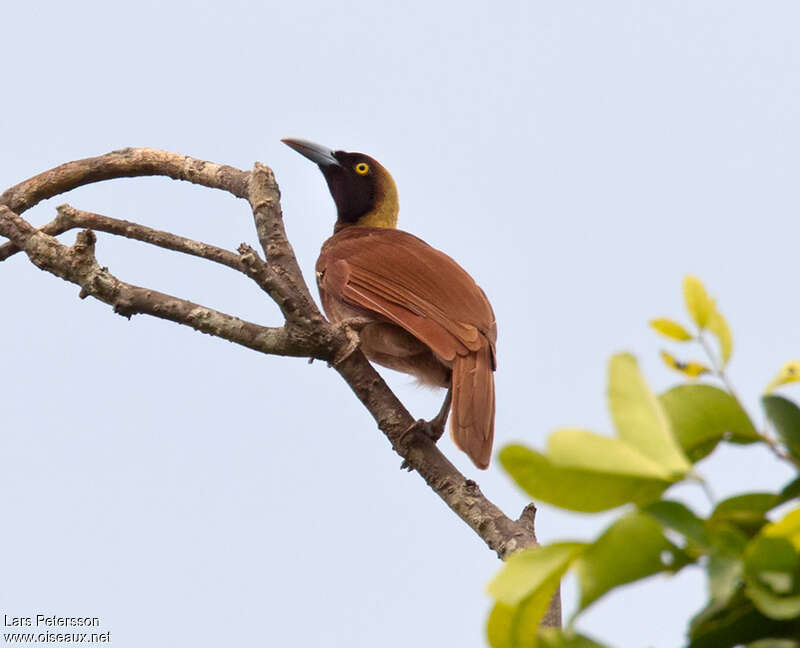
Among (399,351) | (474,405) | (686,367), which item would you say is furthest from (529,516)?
(686,367)

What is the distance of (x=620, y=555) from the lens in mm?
976

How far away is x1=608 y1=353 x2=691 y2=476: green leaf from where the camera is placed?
0.92 m

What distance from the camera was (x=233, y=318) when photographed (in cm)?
360

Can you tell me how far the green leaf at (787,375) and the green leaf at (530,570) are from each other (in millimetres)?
257

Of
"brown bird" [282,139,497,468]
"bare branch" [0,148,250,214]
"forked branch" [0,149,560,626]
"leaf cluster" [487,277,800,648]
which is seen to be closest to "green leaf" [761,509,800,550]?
"leaf cluster" [487,277,800,648]

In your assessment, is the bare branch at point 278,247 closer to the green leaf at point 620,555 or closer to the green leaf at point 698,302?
the green leaf at point 698,302

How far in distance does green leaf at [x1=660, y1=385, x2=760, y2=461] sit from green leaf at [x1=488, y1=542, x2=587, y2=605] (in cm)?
16

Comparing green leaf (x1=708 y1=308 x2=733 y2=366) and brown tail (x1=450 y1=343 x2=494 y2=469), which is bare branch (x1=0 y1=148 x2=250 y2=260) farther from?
green leaf (x1=708 y1=308 x2=733 y2=366)

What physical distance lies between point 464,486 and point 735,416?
244 centimetres

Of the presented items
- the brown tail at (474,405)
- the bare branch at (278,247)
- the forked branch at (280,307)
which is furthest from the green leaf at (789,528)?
the brown tail at (474,405)

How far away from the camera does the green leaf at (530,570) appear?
0.98 metres

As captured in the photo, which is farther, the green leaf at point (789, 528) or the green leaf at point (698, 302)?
the green leaf at point (698, 302)

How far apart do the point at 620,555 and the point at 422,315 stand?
12.0ft

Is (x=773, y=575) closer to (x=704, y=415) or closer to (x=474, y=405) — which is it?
(x=704, y=415)
